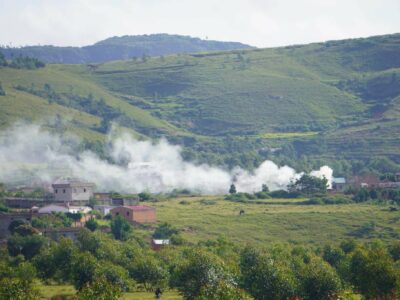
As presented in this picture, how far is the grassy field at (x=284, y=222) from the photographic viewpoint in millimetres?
125875

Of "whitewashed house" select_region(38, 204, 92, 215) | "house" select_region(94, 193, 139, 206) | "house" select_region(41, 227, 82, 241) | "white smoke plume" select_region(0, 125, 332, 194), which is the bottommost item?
"house" select_region(41, 227, 82, 241)

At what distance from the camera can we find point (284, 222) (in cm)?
13325

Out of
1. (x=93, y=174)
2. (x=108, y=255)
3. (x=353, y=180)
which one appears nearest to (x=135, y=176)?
(x=93, y=174)

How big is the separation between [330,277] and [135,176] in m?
109

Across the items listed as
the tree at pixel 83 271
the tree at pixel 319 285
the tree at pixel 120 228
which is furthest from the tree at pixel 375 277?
the tree at pixel 120 228

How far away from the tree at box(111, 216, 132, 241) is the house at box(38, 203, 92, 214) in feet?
42.3

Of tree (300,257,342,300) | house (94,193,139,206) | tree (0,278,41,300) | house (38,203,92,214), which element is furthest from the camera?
house (94,193,139,206)

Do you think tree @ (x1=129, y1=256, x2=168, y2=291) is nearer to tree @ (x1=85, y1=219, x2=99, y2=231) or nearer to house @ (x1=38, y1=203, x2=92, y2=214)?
tree @ (x1=85, y1=219, x2=99, y2=231)

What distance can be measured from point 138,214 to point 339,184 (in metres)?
56.8

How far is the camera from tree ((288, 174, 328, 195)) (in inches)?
6398

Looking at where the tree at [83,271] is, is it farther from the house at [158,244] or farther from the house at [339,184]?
the house at [339,184]

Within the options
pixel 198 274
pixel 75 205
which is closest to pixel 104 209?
pixel 75 205

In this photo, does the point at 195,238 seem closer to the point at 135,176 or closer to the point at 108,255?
the point at 108,255

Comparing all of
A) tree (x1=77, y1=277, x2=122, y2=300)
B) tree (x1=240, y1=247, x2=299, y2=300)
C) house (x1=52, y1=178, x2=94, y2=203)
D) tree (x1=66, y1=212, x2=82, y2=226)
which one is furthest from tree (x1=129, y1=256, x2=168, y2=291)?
house (x1=52, y1=178, x2=94, y2=203)
